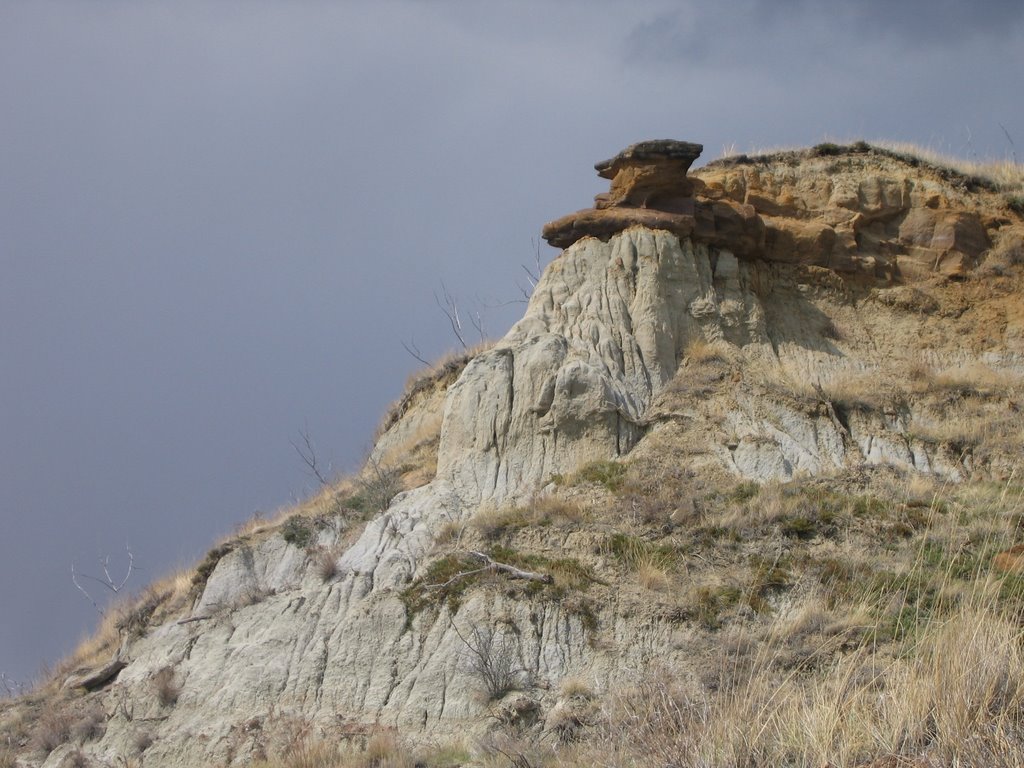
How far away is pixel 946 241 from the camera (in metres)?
21.9

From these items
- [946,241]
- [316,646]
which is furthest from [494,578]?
[946,241]

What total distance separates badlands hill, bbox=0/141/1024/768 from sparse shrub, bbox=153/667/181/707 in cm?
4

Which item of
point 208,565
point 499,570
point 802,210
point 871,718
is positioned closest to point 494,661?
point 499,570

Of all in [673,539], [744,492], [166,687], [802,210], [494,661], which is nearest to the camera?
[494,661]

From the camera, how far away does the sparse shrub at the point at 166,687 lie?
16.3m

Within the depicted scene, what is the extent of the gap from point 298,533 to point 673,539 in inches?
268

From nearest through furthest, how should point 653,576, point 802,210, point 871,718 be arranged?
point 871,718
point 653,576
point 802,210

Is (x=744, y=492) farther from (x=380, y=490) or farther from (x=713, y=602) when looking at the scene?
(x=380, y=490)

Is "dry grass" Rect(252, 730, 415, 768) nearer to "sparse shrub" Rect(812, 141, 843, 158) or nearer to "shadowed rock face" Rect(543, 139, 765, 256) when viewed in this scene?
"shadowed rock face" Rect(543, 139, 765, 256)

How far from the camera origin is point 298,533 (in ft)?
62.4

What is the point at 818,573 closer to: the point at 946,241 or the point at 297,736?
the point at 297,736

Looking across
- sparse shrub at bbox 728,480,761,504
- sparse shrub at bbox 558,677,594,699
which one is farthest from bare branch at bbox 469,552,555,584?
sparse shrub at bbox 728,480,761,504

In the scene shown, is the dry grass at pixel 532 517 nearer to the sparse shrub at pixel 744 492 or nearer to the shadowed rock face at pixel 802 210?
the sparse shrub at pixel 744 492

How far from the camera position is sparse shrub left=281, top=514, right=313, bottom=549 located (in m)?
18.9
